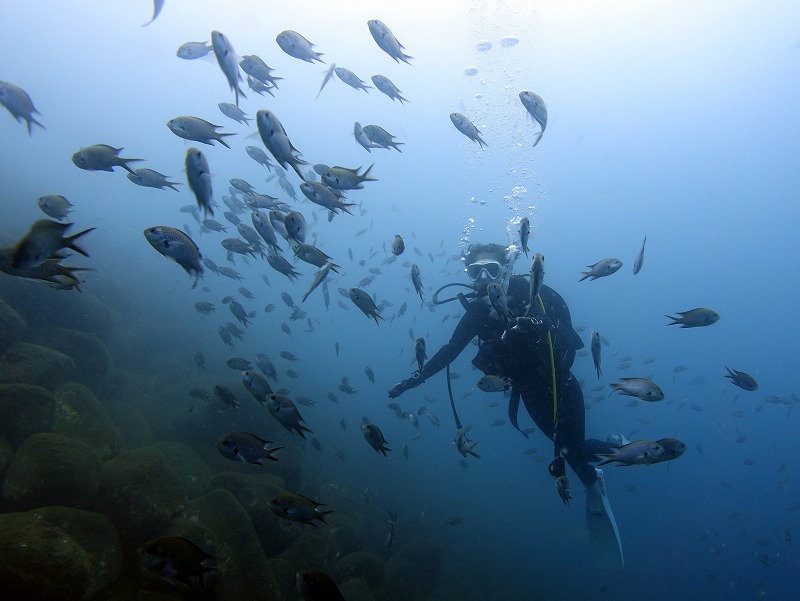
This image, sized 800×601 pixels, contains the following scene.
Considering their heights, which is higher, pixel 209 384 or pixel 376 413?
pixel 209 384

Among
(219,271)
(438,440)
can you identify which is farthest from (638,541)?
(219,271)

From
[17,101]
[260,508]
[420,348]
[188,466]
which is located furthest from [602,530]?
[17,101]

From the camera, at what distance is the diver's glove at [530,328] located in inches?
249

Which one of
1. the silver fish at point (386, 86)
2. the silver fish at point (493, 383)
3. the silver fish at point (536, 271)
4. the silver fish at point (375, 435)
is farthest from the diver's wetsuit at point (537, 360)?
the silver fish at point (386, 86)

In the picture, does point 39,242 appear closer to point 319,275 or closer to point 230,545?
point 319,275

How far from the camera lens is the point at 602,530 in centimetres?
852

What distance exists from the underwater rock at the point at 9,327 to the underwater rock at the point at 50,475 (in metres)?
3.46

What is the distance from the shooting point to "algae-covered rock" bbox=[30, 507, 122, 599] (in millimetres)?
4273

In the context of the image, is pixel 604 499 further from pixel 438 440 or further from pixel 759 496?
pixel 759 496

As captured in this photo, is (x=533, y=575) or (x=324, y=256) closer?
(x=324, y=256)

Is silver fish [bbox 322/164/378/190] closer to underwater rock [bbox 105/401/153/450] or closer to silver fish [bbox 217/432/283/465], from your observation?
silver fish [bbox 217/432/283/465]

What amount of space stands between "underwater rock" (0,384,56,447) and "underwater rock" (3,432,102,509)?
0.71 m

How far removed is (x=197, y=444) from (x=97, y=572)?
251 inches

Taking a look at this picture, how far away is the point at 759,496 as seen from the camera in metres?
64.6
